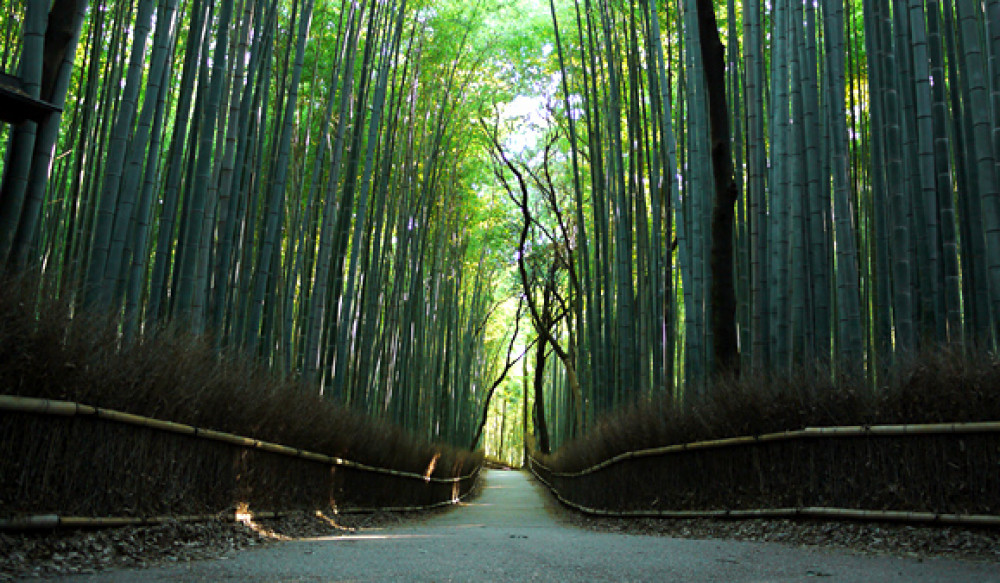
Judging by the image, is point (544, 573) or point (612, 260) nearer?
point (544, 573)

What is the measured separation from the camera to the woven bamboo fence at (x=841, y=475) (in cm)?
254

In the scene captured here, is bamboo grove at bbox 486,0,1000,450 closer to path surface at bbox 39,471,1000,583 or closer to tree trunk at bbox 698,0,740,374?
tree trunk at bbox 698,0,740,374

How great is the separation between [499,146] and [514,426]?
21.6m

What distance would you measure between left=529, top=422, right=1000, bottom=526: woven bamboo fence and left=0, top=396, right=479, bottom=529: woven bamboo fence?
6.52 feet

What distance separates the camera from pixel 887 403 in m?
2.87

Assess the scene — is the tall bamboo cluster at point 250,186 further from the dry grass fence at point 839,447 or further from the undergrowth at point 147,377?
the dry grass fence at point 839,447

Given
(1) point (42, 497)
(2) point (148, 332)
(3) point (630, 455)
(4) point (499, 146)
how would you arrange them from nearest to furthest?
(1) point (42, 497) < (2) point (148, 332) < (3) point (630, 455) < (4) point (499, 146)

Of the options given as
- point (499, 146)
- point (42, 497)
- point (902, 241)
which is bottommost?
point (42, 497)

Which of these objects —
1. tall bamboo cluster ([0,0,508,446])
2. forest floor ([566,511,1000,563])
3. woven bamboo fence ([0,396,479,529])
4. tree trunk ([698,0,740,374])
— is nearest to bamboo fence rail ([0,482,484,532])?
woven bamboo fence ([0,396,479,529])

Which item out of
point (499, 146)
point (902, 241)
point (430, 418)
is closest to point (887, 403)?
point (902, 241)

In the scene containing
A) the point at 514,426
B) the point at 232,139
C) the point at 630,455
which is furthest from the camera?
the point at 514,426

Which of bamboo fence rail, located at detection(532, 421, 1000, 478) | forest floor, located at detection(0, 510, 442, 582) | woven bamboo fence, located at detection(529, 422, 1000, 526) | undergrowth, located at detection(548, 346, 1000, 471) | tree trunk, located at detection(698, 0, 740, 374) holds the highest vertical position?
tree trunk, located at detection(698, 0, 740, 374)

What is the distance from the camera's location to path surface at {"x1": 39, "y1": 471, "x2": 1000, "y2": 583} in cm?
211

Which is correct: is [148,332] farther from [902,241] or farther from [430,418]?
[430,418]
